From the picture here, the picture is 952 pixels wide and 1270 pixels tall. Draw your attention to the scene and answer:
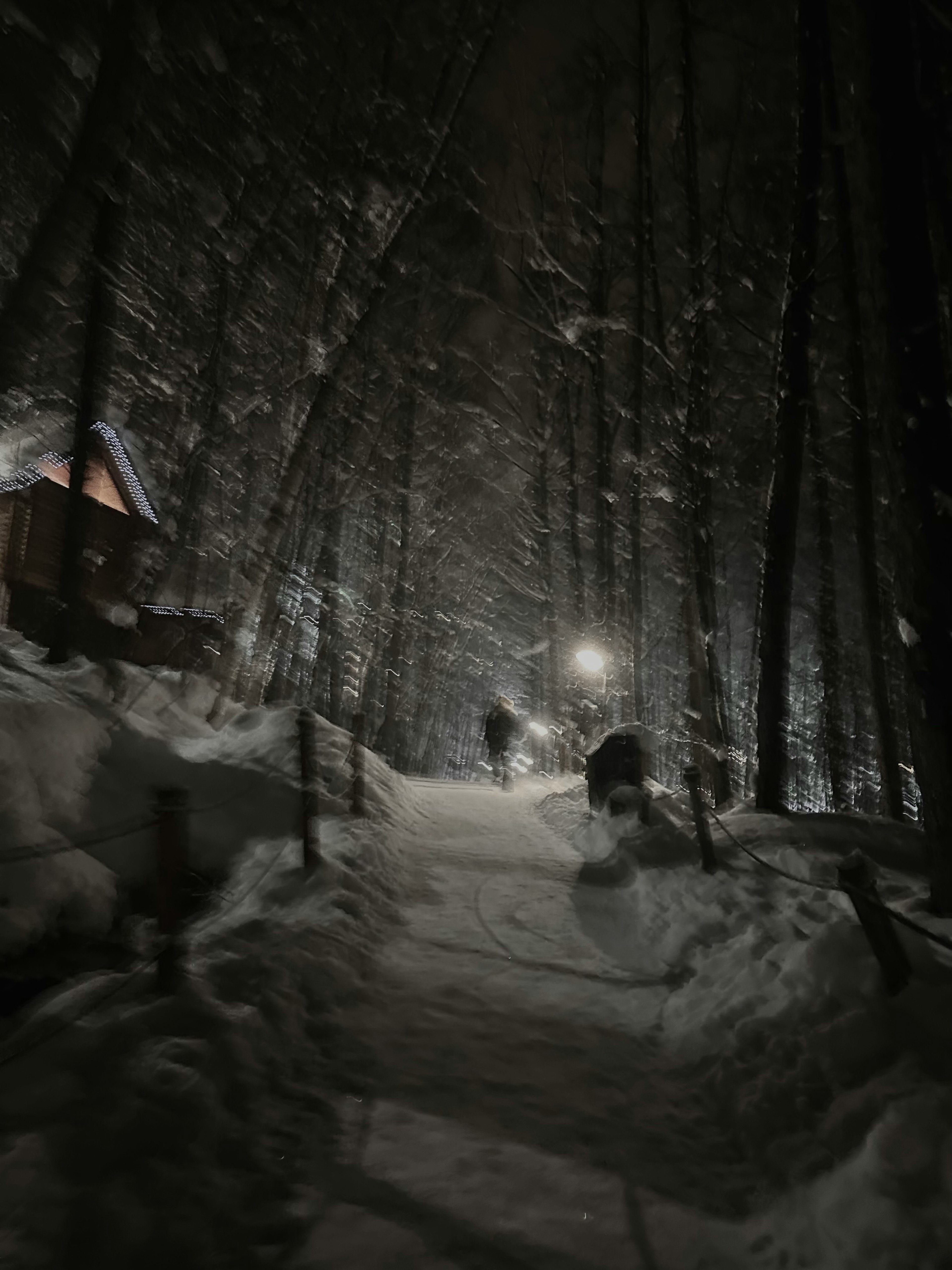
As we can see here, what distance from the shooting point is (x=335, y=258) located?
1149 centimetres

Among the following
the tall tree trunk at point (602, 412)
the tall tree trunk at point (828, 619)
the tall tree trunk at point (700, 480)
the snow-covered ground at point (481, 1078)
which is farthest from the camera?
the tall tree trunk at point (602, 412)

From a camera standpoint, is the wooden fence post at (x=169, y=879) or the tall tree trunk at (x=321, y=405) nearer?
the wooden fence post at (x=169, y=879)

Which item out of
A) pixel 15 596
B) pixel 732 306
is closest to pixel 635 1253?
pixel 732 306

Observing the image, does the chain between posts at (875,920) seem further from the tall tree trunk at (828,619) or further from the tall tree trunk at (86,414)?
the tall tree trunk at (828,619)

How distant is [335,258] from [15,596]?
50.8 feet

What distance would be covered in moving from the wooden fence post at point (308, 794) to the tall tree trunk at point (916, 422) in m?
5.01

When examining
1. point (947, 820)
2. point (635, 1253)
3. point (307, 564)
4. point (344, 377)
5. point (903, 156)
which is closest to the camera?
point (635, 1253)

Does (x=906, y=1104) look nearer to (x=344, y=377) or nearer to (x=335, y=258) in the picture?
(x=344, y=377)

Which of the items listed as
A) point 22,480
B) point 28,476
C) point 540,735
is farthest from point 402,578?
point 540,735

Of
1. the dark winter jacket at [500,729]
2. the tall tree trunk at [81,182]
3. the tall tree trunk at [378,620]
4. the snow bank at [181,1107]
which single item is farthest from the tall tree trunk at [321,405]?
the dark winter jacket at [500,729]

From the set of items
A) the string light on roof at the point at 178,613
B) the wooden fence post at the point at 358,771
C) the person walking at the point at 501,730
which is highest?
the string light on roof at the point at 178,613

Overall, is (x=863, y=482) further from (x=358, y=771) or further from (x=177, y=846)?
(x=177, y=846)

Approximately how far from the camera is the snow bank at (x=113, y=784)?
15.7ft

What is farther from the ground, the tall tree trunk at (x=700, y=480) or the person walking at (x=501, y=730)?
the tall tree trunk at (x=700, y=480)
